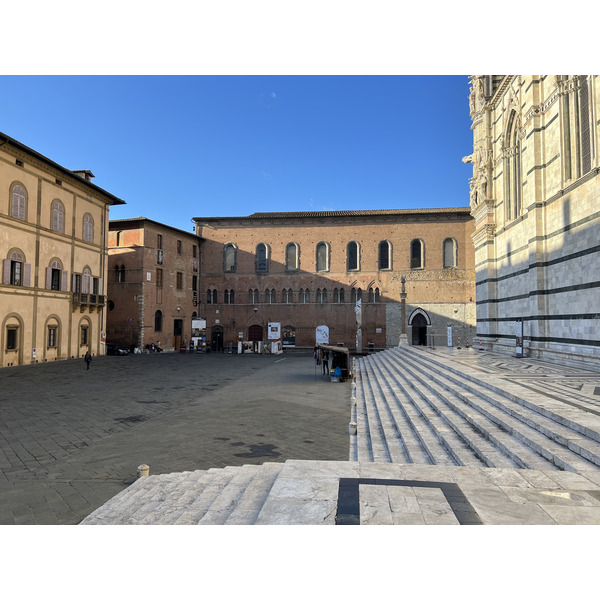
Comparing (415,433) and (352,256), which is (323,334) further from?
(415,433)

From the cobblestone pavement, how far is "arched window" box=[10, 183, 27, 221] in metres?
10.4

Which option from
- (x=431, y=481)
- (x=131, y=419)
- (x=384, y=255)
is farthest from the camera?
(x=384, y=255)

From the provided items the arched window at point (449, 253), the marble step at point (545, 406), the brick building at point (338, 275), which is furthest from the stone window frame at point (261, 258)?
the marble step at point (545, 406)

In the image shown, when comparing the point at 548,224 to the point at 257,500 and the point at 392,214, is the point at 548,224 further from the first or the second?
the point at 392,214

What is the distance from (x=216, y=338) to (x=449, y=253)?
79.5 ft

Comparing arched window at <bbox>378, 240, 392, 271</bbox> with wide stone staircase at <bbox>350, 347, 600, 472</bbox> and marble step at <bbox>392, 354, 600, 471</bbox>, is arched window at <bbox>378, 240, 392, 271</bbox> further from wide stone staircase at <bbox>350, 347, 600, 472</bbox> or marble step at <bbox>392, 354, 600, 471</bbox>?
marble step at <bbox>392, 354, 600, 471</bbox>

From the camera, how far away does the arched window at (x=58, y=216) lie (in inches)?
962

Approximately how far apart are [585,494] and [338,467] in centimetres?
252

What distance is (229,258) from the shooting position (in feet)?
127

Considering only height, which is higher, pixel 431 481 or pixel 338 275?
pixel 338 275

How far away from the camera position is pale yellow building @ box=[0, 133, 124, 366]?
69.8 feet

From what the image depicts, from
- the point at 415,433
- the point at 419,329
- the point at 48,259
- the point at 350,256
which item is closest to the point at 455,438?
the point at 415,433

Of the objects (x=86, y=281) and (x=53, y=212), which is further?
(x=86, y=281)

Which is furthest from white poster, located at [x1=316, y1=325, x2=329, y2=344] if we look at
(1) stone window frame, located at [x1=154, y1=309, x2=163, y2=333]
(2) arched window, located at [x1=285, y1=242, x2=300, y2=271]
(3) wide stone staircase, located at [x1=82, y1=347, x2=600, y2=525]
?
(3) wide stone staircase, located at [x1=82, y1=347, x2=600, y2=525]
